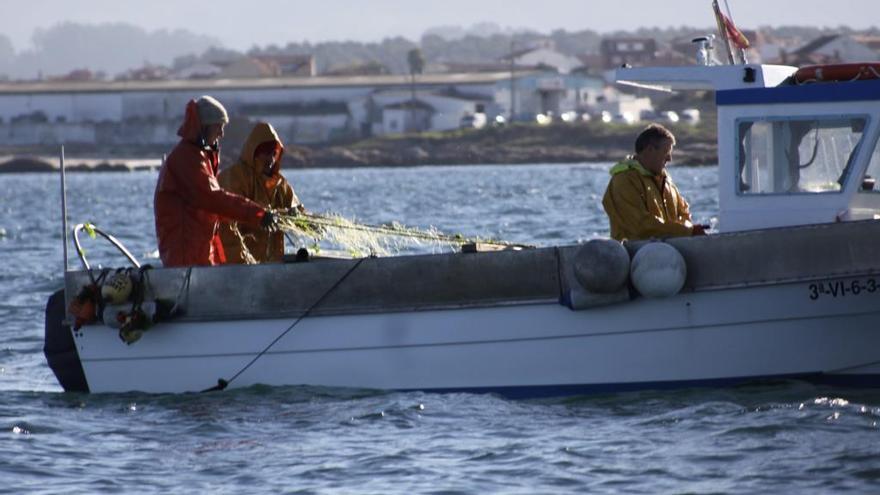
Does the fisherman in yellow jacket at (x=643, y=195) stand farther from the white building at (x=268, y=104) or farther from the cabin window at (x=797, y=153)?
the white building at (x=268, y=104)

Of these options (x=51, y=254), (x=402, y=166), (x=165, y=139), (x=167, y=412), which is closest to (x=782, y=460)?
(x=167, y=412)

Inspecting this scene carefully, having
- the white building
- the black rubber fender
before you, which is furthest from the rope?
the white building

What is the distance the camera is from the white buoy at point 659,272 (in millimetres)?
10633

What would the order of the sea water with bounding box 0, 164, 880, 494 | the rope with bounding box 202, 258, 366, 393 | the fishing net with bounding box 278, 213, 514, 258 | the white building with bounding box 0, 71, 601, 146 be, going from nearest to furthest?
the sea water with bounding box 0, 164, 880, 494 → the rope with bounding box 202, 258, 366, 393 → the fishing net with bounding box 278, 213, 514, 258 → the white building with bounding box 0, 71, 601, 146

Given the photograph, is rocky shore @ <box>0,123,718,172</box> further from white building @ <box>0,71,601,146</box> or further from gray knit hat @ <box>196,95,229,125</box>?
gray knit hat @ <box>196,95,229,125</box>

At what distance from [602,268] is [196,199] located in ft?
9.06

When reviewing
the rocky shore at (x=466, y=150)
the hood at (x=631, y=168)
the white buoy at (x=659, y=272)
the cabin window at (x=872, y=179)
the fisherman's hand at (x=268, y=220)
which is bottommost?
the white buoy at (x=659, y=272)

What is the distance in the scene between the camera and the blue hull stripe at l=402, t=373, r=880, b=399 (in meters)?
11.0

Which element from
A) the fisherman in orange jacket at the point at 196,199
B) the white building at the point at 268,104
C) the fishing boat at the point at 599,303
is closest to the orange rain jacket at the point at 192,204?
the fisherman in orange jacket at the point at 196,199

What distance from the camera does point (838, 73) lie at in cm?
1141

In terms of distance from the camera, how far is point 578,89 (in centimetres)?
13412

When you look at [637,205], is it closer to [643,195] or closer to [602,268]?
[643,195]

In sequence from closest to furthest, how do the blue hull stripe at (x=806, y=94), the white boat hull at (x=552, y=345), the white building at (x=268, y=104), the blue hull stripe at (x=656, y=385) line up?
the white boat hull at (x=552, y=345) < the blue hull stripe at (x=656, y=385) < the blue hull stripe at (x=806, y=94) < the white building at (x=268, y=104)

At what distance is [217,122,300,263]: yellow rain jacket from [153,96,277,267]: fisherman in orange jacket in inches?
14.3
